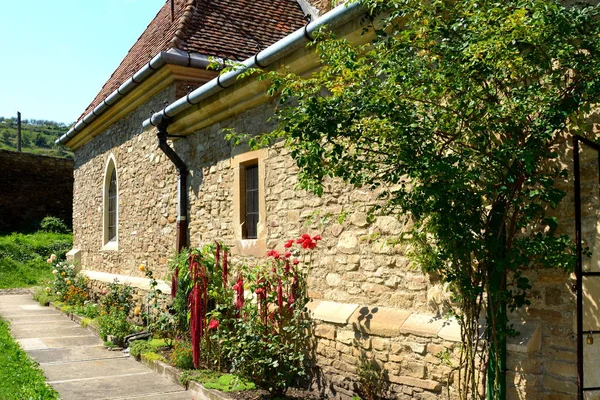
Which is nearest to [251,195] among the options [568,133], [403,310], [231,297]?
[231,297]

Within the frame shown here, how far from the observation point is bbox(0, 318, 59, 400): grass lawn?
525 cm

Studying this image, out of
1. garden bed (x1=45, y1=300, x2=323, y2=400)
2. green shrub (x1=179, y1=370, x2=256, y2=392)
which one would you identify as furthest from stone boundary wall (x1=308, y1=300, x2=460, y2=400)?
green shrub (x1=179, y1=370, x2=256, y2=392)

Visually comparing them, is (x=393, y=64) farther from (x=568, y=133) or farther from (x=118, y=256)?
(x=118, y=256)

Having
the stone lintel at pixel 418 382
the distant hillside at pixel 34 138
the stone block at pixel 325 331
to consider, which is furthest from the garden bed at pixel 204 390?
the distant hillside at pixel 34 138

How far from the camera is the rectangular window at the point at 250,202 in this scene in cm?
680

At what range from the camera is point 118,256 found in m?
11.0

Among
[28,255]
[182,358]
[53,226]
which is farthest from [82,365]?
[53,226]

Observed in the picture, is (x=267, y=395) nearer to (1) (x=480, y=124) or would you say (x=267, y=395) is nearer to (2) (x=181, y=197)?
(1) (x=480, y=124)

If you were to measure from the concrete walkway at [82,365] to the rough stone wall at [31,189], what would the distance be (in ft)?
47.2

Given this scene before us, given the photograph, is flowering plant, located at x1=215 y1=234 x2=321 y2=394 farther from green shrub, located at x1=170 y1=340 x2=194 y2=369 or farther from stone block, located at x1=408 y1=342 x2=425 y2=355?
stone block, located at x1=408 y1=342 x2=425 y2=355

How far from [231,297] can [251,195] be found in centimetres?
124

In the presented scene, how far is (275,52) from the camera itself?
225 inches

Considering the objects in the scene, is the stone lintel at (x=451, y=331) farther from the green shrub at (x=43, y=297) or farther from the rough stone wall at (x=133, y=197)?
the green shrub at (x=43, y=297)

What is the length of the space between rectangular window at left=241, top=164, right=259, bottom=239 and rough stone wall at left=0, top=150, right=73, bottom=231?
64.0ft
